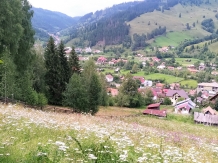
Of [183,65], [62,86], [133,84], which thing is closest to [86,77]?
[62,86]

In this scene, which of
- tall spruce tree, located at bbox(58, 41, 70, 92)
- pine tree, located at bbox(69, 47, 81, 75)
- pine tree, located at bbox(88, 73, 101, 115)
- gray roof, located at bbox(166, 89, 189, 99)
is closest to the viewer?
pine tree, located at bbox(88, 73, 101, 115)

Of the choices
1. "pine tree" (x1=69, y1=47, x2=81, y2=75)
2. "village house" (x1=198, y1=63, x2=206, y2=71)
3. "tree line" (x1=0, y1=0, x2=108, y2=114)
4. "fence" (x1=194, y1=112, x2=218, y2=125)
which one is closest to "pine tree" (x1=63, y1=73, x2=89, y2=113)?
"tree line" (x1=0, y1=0, x2=108, y2=114)

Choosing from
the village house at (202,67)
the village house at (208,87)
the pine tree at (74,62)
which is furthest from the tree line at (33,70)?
the village house at (202,67)

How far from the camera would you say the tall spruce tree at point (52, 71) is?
45781 mm

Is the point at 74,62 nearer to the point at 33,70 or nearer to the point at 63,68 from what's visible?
the point at 63,68

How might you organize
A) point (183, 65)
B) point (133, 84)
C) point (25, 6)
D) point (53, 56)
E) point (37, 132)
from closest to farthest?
point (37, 132), point (25, 6), point (53, 56), point (133, 84), point (183, 65)

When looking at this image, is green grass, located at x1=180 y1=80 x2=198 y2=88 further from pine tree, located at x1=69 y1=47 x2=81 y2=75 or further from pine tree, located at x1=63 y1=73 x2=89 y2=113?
pine tree, located at x1=63 y1=73 x2=89 y2=113

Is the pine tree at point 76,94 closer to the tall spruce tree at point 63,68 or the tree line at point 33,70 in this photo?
the tree line at point 33,70

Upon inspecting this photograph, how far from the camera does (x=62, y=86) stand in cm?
4644

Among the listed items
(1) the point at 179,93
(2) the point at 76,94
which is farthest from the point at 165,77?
(2) the point at 76,94

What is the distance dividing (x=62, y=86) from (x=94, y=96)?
784 cm

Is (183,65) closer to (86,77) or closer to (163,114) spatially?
(163,114)

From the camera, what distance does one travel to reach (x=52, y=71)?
4603 centimetres

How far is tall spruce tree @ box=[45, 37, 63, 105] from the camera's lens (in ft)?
150
